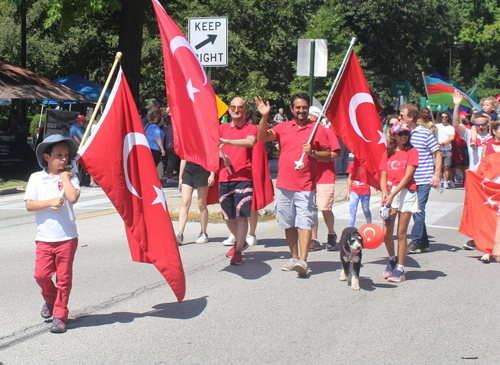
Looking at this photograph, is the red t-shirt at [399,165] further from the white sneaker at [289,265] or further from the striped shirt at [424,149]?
the white sneaker at [289,265]

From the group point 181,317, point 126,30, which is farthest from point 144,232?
point 126,30

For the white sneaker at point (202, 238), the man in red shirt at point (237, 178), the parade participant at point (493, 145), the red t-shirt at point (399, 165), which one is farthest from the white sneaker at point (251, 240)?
the parade participant at point (493, 145)

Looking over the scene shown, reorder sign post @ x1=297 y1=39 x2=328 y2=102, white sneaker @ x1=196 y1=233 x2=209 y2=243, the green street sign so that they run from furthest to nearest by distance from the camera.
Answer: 1. the green street sign
2. sign post @ x1=297 y1=39 x2=328 y2=102
3. white sneaker @ x1=196 y1=233 x2=209 y2=243

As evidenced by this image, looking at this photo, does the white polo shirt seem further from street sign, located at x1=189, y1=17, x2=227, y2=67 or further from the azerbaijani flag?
the azerbaijani flag

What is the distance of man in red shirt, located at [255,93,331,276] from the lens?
20.1 ft

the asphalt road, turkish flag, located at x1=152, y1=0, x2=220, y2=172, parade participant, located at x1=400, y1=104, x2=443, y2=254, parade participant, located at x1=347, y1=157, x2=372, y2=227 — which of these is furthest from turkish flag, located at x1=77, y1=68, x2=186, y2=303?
parade participant, located at x1=347, y1=157, x2=372, y2=227

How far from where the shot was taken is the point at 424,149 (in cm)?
716

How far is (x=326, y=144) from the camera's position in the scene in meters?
6.29

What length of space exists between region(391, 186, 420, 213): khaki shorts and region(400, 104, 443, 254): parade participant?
74cm

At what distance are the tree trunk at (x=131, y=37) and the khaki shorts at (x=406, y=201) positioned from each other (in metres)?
13.3

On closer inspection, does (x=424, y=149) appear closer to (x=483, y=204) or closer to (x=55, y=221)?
(x=483, y=204)

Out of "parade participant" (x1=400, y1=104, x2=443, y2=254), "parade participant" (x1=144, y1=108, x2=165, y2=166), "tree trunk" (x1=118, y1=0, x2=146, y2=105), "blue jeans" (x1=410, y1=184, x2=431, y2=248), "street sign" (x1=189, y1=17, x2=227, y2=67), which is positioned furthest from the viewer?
"tree trunk" (x1=118, y1=0, x2=146, y2=105)

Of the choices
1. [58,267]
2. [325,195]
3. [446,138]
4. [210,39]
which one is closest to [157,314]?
[58,267]

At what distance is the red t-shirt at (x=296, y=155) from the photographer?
242 inches
